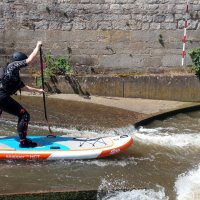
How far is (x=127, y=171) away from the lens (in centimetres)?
717

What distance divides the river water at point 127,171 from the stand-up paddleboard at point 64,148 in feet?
0.37

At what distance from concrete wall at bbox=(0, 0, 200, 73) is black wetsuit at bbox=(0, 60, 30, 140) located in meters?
4.42

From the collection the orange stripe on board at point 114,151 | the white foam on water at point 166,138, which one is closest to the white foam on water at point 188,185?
the orange stripe on board at point 114,151

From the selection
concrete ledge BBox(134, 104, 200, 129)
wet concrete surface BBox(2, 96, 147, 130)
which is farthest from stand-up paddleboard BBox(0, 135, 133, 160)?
concrete ledge BBox(134, 104, 200, 129)

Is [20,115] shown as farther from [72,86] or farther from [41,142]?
[72,86]

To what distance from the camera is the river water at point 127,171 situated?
6352 millimetres

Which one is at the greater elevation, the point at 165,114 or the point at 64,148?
the point at 64,148

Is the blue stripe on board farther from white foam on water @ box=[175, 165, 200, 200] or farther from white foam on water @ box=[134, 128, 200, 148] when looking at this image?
white foam on water @ box=[175, 165, 200, 200]

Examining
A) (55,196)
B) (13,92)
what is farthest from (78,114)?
(55,196)

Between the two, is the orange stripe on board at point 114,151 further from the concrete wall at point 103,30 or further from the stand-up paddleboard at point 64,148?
the concrete wall at point 103,30

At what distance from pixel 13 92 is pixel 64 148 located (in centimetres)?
122

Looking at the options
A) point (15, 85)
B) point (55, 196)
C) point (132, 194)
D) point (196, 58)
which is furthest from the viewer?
point (196, 58)

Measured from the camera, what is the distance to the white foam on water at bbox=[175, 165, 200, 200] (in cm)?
641

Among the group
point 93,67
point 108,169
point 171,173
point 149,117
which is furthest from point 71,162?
point 93,67
